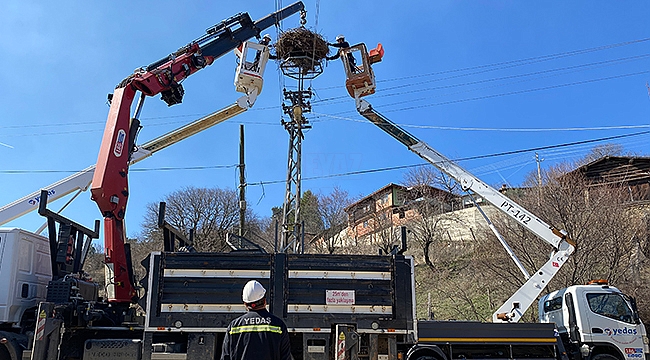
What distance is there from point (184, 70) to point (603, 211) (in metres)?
17.4

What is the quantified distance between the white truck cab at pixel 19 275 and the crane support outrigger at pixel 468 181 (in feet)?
28.8

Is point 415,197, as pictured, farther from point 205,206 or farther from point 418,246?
point 205,206

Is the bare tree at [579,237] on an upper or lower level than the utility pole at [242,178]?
lower

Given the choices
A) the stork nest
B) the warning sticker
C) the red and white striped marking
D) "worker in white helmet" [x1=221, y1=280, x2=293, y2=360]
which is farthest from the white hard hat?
the stork nest

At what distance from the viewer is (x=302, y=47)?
562 inches

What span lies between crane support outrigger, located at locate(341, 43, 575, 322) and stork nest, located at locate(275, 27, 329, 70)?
0.75 m

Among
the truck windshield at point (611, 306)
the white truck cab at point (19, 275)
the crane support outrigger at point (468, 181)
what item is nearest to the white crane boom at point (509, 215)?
the crane support outrigger at point (468, 181)

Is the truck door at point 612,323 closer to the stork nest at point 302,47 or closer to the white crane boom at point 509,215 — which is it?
the white crane boom at point 509,215

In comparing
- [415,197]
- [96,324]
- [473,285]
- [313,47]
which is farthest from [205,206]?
[96,324]

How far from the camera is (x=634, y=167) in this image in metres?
32.2

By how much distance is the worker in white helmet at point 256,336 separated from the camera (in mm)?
3969

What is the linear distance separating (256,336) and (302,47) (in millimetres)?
11514

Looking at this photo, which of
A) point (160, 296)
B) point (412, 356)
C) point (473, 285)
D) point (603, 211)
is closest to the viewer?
point (160, 296)

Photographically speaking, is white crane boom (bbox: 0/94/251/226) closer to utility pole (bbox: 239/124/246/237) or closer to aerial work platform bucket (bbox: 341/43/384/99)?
aerial work platform bucket (bbox: 341/43/384/99)
